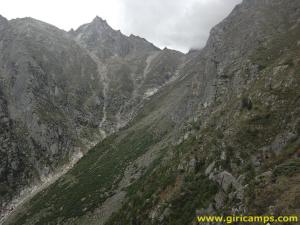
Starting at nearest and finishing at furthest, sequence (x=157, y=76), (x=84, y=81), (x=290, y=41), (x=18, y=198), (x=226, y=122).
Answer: (x=226, y=122) < (x=290, y=41) < (x=18, y=198) < (x=84, y=81) < (x=157, y=76)

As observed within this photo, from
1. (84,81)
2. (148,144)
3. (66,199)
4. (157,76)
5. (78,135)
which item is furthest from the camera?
(157,76)

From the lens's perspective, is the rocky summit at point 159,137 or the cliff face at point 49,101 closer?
the rocky summit at point 159,137

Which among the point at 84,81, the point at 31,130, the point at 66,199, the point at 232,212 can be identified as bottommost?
the point at 66,199

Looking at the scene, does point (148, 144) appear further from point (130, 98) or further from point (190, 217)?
point (130, 98)

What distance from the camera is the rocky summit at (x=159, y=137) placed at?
2630cm

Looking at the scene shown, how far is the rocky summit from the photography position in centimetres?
2630

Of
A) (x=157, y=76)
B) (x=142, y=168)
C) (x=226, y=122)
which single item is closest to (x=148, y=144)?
(x=142, y=168)

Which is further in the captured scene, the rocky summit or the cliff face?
the cliff face

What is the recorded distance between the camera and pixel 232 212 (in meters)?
20.5

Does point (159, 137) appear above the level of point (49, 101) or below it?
below

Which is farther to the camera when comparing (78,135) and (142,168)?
(78,135)

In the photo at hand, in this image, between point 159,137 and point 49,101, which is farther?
point 49,101

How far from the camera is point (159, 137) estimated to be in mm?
76375

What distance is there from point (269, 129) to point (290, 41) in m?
34.5
